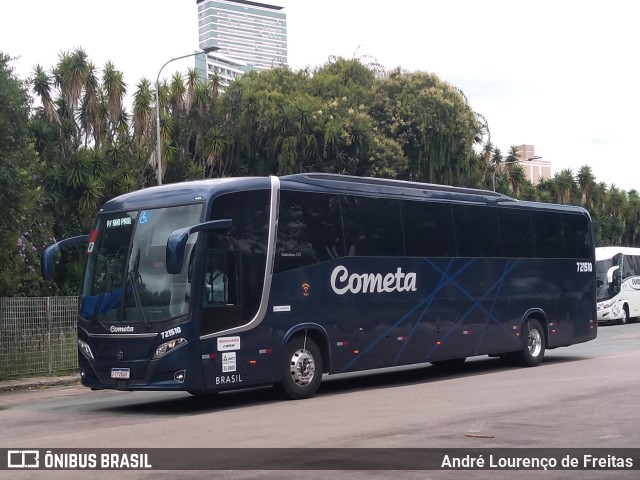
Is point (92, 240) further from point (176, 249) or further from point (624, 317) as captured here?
point (624, 317)

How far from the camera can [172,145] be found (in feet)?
153

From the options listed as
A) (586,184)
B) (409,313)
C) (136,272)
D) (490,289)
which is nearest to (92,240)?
(136,272)

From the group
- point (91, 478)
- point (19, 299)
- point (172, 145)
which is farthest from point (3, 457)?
point (172, 145)

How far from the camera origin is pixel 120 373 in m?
14.9

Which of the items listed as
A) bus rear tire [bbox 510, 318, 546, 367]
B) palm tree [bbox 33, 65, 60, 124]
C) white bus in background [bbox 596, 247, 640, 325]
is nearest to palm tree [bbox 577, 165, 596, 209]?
white bus in background [bbox 596, 247, 640, 325]

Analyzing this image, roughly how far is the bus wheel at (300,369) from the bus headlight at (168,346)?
2.03m

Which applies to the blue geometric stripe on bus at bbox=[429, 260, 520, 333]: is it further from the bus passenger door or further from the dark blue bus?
the bus passenger door

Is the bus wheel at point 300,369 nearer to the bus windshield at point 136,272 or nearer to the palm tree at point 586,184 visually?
the bus windshield at point 136,272

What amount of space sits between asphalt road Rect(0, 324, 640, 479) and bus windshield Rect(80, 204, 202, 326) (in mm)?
1519

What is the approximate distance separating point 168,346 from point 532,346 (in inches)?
409

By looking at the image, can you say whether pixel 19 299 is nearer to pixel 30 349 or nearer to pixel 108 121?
pixel 30 349

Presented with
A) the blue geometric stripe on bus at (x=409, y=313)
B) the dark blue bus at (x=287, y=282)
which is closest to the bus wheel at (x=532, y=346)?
the dark blue bus at (x=287, y=282)

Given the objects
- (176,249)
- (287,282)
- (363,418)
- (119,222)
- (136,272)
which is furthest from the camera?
(287,282)

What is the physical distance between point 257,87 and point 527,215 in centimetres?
3161
